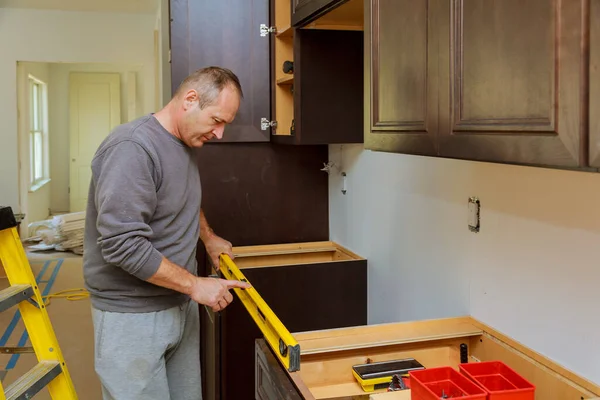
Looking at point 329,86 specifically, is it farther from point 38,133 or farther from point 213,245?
point 38,133

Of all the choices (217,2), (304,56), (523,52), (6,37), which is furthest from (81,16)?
(523,52)

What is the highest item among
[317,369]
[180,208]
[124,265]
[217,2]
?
[217,2]

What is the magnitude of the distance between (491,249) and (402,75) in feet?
2.19

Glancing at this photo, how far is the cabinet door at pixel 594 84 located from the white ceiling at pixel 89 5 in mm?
6311

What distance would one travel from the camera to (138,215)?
6.07ft

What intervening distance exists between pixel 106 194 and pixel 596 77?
138 cm

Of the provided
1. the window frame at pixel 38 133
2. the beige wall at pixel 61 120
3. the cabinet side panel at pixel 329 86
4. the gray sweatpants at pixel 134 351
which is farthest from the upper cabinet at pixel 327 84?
the beige wall at pixel 61 120

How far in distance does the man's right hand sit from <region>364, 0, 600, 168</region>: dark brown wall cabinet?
65 cm

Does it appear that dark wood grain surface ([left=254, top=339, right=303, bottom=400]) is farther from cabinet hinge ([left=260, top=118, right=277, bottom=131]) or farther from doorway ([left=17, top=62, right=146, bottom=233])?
doorway ([left=17, top=62, right=146, bottom=233])

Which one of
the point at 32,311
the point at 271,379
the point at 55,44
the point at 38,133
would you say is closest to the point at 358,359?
the point at 271,379

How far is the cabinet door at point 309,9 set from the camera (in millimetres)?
2068

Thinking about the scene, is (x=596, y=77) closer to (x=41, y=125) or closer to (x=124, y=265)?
(x=124, y=265)

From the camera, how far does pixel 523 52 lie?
109cm

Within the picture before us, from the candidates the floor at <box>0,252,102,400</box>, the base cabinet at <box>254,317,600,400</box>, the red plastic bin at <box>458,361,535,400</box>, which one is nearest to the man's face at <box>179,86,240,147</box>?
the base cabinet at <box>254,317,600,400</box>
